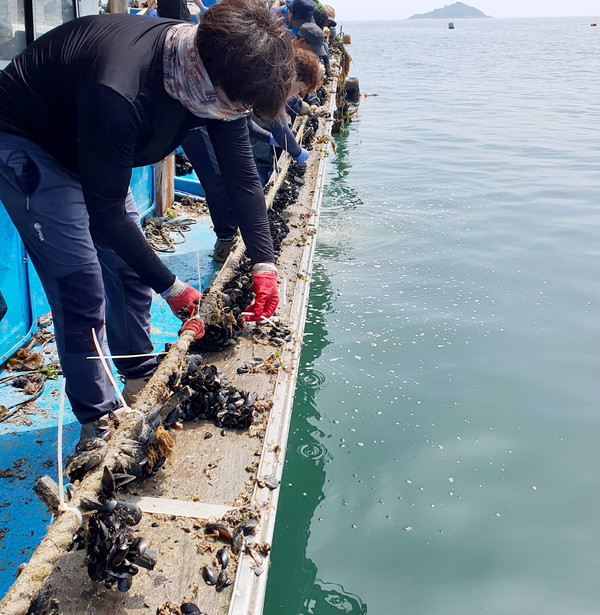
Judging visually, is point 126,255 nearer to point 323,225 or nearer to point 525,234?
point 323,225

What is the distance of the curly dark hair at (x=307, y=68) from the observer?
158 inches

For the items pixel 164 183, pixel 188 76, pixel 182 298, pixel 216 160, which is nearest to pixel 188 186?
pixel 164 183

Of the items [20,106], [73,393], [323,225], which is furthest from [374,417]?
[323,225]

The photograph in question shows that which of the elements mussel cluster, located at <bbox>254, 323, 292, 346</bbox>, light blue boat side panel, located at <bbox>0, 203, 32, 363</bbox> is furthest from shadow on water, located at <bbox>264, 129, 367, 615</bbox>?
light blue boat side panel, located at <bbox>0, 203, 32, 363</bbox>

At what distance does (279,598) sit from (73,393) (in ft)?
4.61

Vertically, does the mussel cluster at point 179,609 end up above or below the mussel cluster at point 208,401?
below

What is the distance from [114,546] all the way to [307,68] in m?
3.34

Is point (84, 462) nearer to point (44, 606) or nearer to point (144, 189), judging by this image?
point (44, 606)

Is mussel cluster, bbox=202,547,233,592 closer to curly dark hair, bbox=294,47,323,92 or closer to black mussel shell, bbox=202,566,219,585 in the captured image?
black mussel shell, bbox=202,566,219,585

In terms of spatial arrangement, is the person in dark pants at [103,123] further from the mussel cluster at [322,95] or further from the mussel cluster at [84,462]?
the mussel cluster at [322,95]

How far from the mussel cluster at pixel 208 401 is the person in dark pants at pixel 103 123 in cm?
22

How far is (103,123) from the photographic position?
1.99 metres

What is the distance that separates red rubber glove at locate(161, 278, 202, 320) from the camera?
253cm

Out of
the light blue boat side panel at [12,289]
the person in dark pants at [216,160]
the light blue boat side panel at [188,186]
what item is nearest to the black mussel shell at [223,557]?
the light blue boat side panel at [12,289]
